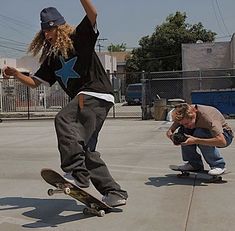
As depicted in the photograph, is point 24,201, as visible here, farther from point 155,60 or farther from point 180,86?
point 155,60

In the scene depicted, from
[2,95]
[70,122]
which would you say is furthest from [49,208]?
[2,95]

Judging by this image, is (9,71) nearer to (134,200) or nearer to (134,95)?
(134,200)

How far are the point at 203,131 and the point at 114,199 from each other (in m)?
1.85

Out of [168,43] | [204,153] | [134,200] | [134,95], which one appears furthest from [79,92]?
[168,43]

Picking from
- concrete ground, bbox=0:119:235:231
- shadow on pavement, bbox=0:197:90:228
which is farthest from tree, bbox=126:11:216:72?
shadow on pavement, bbox=0:197:90:228

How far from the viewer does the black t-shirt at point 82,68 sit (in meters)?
5.13

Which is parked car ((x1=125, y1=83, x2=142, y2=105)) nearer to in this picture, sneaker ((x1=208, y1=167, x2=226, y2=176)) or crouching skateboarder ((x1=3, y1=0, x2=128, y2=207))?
sneaker ((x1=208, y1=167, x2=226, y2=176))

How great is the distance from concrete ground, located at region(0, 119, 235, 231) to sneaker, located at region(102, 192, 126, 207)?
11 cm

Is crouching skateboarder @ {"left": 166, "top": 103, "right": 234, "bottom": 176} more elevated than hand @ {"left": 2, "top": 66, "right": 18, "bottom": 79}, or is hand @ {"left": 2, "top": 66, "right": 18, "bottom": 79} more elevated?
hand @ {"left": 2, "top": 66, "right": 18, "bottom": 79}

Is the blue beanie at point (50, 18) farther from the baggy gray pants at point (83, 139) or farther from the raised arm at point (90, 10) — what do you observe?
the baggy gray pants at point (83, 139)

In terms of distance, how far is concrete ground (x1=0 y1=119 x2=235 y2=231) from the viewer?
493cm

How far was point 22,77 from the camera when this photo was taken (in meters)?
5.73

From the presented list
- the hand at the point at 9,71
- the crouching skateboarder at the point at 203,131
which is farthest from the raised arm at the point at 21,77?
the crouching skateboarder at the point at 203,131

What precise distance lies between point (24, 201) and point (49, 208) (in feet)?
1.76
